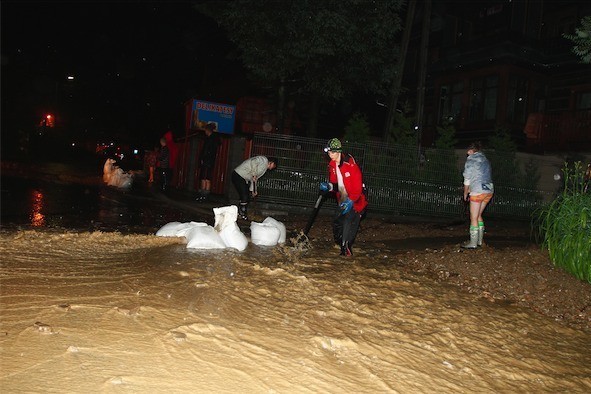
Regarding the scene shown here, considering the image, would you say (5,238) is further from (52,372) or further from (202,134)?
(202,134)

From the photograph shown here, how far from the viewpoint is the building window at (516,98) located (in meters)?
19.9

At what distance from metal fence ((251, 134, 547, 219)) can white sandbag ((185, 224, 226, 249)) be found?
5.44 m

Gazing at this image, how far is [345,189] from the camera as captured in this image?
634 centimetres

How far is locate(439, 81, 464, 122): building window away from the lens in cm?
2236

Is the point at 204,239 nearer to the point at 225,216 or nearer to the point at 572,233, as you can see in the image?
Answer: the point at 225,216

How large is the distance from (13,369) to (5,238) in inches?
149

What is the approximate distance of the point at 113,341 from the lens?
2715 mm

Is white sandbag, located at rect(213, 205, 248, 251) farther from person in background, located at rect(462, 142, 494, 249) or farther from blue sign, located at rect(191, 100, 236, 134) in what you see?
blue sign, located at rect(191, 100, 236, 134)

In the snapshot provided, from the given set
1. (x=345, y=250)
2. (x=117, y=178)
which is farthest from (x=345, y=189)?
(x=117, y=178)

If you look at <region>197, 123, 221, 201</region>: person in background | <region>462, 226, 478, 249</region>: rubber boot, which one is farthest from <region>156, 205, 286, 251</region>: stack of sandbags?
<region>197, 123, 221, 201</region>: person in background

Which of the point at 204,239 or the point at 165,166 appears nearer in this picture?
the point at 204,239

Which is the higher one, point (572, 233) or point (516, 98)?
point (516, 98)

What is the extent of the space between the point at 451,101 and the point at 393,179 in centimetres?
1248

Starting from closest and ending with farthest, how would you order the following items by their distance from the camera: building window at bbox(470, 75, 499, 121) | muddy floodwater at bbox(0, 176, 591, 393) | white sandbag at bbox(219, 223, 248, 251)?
muddy floodwater at bbox(0, 176, 591, 393), white sandbag at bbox(219, 223, 248, 251), building window at bbox(470, 75, 499, 121)
